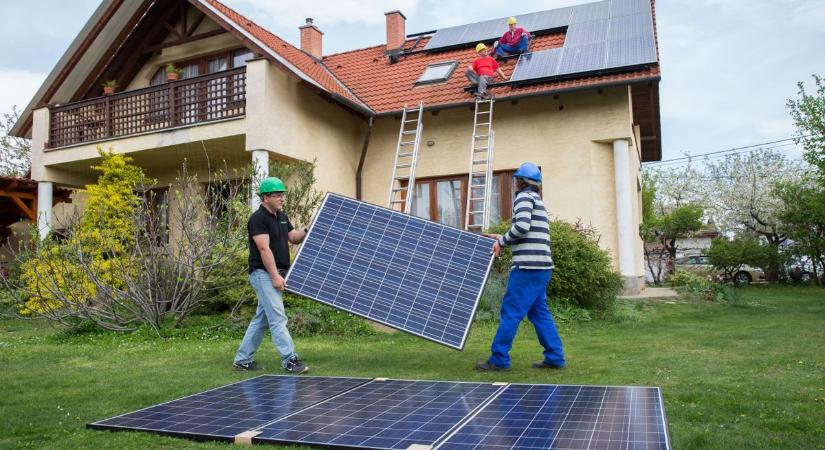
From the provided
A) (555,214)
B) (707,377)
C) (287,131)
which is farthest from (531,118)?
(707,377)

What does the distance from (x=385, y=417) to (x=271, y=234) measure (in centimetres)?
286

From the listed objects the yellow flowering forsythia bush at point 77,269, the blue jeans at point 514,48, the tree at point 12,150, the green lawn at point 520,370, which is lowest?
the green lawn at point 520,370

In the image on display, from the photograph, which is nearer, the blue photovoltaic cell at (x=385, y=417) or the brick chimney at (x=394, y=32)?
the blue photovoltaic cell at (x=385, y=417)

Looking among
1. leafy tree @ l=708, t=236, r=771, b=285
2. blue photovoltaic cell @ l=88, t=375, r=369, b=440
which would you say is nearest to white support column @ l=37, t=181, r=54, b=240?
blue photovoltaic cell @ l=88, t=375, r=369, b=440

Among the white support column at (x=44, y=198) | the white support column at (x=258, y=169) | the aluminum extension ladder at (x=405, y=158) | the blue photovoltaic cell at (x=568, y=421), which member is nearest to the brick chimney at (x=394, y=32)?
the aluminum extension ladder at (x=405, y=158)

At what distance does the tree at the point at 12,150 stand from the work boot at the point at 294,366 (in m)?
30.4

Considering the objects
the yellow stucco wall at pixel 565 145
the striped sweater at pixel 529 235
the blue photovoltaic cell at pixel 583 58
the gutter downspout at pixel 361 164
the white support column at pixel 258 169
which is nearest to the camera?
the striped sweater at pixel 529 235

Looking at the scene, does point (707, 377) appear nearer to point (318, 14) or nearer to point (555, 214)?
point (555, 214)

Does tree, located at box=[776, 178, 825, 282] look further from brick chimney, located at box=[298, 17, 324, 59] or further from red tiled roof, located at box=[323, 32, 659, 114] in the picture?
brick chimney, located at box=[298, 17, 324, 59]

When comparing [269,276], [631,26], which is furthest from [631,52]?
[269,276]

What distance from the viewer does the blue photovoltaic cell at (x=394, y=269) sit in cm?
573

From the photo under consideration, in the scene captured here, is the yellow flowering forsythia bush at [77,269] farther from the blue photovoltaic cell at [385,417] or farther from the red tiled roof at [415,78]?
the red tiled roof at [415,78]

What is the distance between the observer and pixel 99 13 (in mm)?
15727

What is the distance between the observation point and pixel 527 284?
584cm
